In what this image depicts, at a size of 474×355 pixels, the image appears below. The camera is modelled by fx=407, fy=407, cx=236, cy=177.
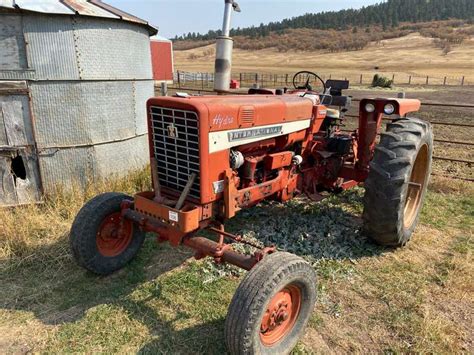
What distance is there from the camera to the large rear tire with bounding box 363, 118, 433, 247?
399 cm

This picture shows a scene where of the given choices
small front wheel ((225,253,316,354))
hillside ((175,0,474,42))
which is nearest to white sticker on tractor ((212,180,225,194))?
small front wheel ((225,253,316,354))

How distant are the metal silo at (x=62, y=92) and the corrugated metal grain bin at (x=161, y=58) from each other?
21924 millimetres

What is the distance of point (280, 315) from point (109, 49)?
14.0 feet

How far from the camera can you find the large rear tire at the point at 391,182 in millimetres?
3988

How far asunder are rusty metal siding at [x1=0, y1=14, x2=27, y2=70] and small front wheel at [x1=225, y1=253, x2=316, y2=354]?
13.0 feet

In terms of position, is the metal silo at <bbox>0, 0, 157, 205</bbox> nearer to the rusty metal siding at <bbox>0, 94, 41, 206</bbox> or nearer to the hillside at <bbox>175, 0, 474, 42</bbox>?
the rusty metal siding at <bbox>0, 94, 41, 206</bbox>

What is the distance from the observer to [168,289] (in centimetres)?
383

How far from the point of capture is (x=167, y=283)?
392cm

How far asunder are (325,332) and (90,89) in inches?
166

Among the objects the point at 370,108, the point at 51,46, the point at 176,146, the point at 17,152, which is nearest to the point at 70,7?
the point at 51,46

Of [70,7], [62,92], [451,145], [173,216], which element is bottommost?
[451,145]

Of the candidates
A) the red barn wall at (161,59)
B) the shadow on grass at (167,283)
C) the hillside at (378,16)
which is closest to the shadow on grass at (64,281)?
the shadow on grass at (167,283)

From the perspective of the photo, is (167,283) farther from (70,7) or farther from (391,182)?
(70,7)

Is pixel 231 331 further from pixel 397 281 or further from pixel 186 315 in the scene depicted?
pixel 397 281
